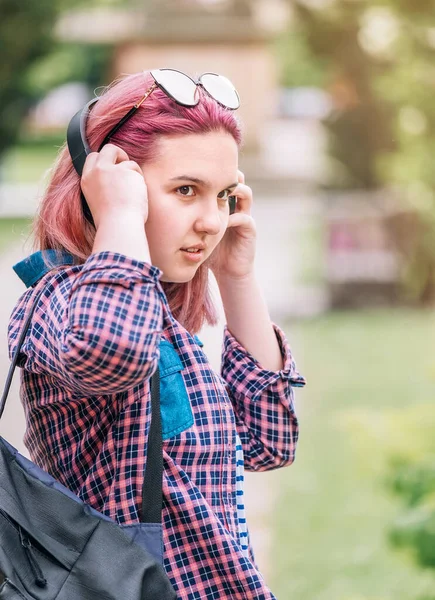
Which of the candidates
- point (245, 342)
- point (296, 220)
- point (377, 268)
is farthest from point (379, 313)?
point (245, 342)

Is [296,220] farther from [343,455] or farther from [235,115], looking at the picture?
[235,115]

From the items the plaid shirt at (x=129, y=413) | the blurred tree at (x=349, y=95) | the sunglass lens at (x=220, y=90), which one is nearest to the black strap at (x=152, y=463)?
the plaid shirt at (x=129, y=413)

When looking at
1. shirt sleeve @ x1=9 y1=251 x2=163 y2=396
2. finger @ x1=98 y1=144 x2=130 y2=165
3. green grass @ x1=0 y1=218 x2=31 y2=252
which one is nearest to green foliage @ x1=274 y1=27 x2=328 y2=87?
green grass @ x1=0 y1=218 x2=31 y2=252

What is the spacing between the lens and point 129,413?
60.4 inches

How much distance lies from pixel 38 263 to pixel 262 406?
1.88 feet

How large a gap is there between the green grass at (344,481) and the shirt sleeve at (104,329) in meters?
2.46

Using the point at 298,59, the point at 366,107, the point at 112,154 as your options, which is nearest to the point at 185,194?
the point at 112,154

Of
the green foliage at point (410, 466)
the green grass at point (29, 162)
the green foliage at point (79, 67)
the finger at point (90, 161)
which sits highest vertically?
the green foliage at point (79, 67)

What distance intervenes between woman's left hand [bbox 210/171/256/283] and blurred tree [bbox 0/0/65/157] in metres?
10.9

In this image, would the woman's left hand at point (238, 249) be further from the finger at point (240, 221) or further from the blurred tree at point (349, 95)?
the blurred tree at point (349, 95)

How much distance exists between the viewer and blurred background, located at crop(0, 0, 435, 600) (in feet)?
13.6

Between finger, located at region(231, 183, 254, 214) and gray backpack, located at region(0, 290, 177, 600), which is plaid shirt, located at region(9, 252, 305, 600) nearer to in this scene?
gray backpack, located at region(0, 290, 177, 600)

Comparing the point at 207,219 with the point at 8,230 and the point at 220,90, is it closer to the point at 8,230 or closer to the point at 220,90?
the point at 220,90

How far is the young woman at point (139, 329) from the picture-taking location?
1.44 metres
